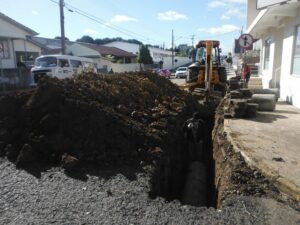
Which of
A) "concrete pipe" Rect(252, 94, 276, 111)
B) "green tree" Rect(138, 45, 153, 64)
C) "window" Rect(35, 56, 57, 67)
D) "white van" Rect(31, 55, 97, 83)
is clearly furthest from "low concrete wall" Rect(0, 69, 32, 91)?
"green tree" Rect(138, 45, 153, 64)

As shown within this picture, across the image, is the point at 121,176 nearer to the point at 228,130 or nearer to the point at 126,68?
the point at 228,130

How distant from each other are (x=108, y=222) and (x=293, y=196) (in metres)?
2.19

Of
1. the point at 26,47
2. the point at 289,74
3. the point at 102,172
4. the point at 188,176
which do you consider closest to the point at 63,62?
the point at 26,47

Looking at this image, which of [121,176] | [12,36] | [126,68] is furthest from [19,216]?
[126,68]

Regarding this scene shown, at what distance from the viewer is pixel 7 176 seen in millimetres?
4637

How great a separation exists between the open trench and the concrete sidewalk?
3.35 ft

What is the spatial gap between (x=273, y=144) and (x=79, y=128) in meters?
3.39

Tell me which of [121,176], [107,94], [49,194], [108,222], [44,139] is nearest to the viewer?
[108,222]

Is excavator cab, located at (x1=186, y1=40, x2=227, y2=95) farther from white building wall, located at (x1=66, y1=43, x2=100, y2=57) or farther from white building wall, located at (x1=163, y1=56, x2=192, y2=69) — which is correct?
white building wall, located at (x1=163, y1=56, x2=192, y2=69)

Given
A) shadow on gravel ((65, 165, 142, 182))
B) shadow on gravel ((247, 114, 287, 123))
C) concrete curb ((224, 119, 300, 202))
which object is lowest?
shadow on gravel ((65, 165, 142, 182))

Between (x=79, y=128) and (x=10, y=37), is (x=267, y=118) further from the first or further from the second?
(x=10, y=37)

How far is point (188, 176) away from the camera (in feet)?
23.0

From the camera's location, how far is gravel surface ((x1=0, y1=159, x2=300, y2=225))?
11.3 ft

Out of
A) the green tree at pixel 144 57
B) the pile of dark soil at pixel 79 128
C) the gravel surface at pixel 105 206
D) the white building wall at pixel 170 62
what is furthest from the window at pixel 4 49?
the white building wall at pixel 170 62
